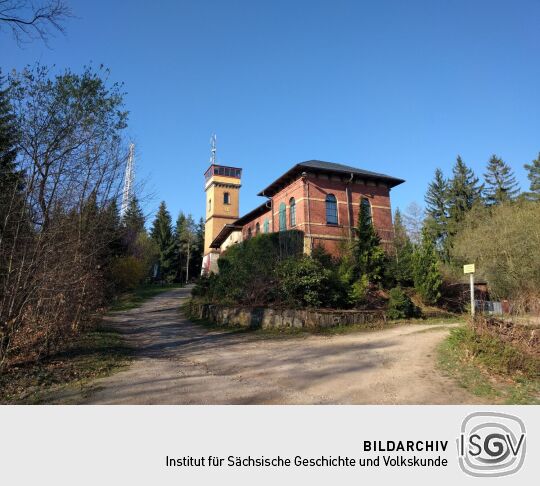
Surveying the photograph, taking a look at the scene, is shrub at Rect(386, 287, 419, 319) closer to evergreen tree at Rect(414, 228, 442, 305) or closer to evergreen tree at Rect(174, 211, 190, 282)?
evergreen tree at Rect(414, 228, 442, 305)

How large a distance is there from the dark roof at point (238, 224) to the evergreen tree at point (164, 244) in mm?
13023

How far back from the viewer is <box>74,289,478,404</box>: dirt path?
577 centimetres

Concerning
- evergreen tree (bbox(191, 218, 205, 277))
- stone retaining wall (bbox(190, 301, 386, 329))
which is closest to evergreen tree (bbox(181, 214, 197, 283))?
evergreen tree (bbox(191, 218, 205, 277))

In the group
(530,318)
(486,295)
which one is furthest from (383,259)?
(530,318)

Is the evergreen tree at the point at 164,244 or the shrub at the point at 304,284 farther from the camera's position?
the evergreen tree at the point at 164,244

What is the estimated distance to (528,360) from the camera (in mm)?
6898

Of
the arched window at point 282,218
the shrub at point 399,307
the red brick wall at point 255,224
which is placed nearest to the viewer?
the shrub at point 399,307

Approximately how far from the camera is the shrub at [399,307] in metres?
15.3

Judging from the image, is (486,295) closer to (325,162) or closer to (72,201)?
(325,162)

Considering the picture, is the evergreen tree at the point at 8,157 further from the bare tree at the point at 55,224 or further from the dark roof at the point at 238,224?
the dark roof at the point at 238,224

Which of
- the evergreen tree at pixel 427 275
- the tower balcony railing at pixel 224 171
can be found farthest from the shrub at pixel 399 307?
the tower balcony railing at pixel 224 171

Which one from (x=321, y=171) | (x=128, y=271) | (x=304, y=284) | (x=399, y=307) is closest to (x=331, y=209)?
(x=321, y=171)

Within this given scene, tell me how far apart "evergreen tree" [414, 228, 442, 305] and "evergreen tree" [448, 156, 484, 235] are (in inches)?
1073

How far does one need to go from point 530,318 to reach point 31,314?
39.1ft
